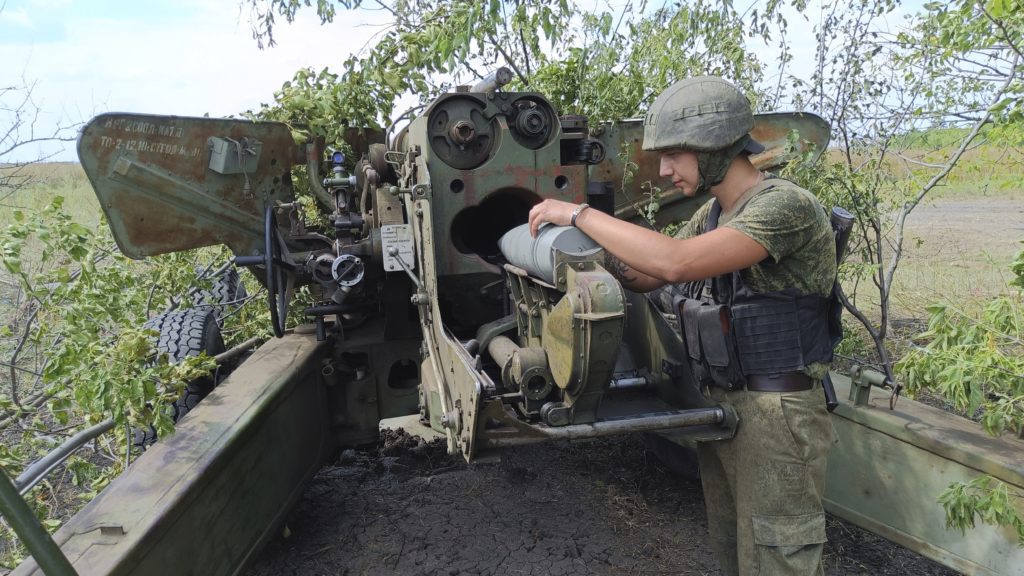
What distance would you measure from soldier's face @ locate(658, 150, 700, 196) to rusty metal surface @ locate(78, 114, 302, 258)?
8.36ft

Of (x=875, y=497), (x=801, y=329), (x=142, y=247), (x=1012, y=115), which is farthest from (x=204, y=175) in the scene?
(x=1012, y=115)

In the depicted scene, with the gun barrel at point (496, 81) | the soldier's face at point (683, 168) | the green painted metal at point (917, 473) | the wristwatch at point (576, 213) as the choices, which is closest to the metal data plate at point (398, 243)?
the gun barrel at point (496, 81)

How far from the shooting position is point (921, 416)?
9.45 ft

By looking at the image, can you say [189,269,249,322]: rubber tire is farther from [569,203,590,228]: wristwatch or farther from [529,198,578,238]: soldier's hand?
[569,203,590,228]: wristwatch

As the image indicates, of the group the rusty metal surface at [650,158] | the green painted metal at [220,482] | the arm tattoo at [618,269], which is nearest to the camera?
the green painted metal at [220,482]

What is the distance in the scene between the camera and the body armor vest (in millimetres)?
2334

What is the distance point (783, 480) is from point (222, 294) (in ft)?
15.5

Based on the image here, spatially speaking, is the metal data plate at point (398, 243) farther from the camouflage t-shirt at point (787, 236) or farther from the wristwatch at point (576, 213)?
the camouflage t-shirt at point (787, 236)

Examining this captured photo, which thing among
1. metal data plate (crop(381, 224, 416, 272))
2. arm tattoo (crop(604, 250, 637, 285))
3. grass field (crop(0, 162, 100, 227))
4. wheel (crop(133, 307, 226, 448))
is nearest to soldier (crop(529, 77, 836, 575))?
arm tattoo (crop(604, 250, 637, 285))

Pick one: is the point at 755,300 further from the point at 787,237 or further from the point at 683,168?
the point at 683,168

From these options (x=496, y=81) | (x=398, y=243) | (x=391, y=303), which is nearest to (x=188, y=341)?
(x=391, y=303)

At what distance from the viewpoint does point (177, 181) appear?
3838 millimetres

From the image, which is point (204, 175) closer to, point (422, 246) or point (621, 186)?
point (422, 246)

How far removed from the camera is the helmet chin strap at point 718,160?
235 cm
